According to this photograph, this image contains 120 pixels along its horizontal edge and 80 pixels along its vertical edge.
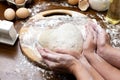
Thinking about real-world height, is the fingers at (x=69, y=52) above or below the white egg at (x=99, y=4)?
below

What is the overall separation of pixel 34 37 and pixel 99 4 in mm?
321

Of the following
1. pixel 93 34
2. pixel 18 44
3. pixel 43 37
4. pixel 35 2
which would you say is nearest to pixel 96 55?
pixel 93 34

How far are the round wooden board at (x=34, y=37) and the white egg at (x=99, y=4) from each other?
0.08m

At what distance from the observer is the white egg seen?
0.98 meters

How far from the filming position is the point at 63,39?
823mm

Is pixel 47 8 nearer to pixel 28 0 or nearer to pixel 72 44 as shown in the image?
pixel 28 0

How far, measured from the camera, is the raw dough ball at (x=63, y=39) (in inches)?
32.1

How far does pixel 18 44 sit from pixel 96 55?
12.2 inches

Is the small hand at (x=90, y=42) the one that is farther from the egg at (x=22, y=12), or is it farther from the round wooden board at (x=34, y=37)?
the egg at (x=22, y=12)

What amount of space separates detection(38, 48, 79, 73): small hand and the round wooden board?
0.14ft

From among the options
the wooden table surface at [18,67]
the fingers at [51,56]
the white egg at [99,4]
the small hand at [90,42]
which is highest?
the white egg at [99,4]

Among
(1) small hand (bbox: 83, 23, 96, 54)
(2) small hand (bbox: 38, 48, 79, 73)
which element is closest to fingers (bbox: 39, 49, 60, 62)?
(2) small hand (bbox: 38, 48, 79, 73)

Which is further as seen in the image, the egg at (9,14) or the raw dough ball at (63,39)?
the egg at (9,14)

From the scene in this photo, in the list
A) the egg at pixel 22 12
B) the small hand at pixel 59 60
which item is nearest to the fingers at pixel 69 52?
the small hand at pixel 59 60
